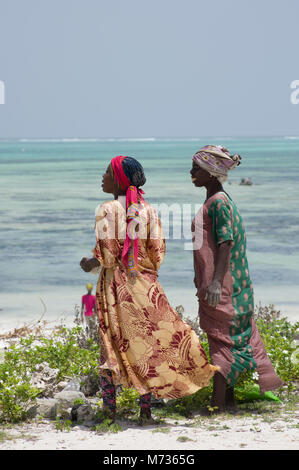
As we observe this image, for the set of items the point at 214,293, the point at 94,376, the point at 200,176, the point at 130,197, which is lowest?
the point at 94,376

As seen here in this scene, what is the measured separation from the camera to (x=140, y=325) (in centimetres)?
511

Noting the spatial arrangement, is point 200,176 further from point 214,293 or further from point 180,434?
point 180,434

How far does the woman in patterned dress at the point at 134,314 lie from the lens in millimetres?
5094

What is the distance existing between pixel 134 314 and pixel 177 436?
0.80 metres

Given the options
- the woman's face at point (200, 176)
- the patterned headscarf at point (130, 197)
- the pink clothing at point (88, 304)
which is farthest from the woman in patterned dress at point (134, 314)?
the pink clothing at point (88, 304)

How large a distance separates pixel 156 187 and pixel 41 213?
12.4 m

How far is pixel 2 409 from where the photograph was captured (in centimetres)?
532

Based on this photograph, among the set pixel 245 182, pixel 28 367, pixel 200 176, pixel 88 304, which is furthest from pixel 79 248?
pixel 245 182

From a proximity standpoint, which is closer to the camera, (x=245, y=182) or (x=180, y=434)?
(x=180, y=434)

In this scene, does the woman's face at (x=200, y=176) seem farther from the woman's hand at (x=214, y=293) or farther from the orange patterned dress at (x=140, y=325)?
the woman's hand at (x=214, y=293)

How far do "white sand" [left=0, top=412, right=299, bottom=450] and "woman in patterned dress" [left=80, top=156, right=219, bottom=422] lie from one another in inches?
9.5

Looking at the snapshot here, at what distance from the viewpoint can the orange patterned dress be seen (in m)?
5.09
